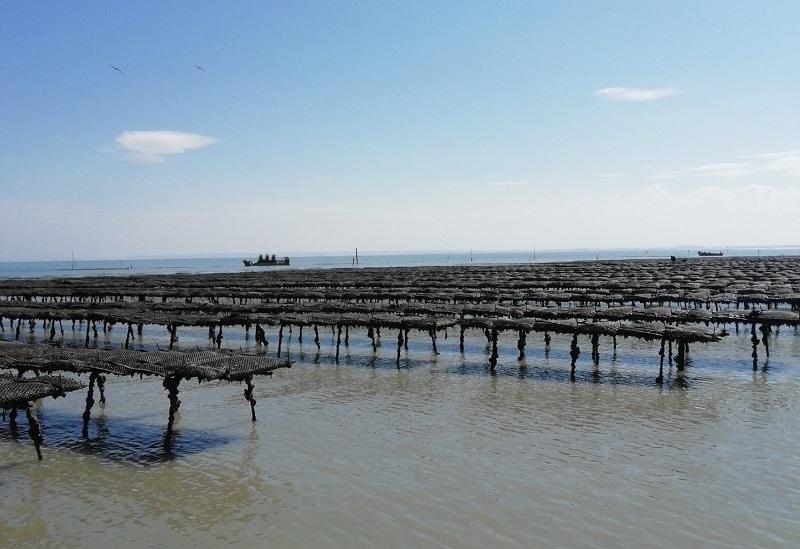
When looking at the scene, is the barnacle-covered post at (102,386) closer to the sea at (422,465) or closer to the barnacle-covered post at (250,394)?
the sea at (422,465)

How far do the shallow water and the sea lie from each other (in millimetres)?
52

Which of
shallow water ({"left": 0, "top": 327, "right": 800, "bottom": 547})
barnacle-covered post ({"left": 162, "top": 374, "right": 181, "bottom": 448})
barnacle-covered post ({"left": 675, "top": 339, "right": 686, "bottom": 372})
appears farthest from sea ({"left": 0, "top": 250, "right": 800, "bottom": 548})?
barnacle-covered post ({"left": 675, "top": 339, "right": 686, "bottom": 372})

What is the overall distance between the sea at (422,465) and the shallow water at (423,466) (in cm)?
5

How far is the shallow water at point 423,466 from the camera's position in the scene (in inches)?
396

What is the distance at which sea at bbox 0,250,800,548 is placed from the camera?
10.0 metres

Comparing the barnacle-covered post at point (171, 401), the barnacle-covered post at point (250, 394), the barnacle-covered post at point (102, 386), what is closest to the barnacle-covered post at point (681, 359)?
the barnacle-covered post at point (250, 394)

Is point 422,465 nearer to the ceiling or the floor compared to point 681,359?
nearer to the floor

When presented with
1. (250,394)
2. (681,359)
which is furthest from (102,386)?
(681,359)

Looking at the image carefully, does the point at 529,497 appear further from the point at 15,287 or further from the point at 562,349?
the point at 15,287

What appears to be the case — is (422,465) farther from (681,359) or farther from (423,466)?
(681,359)

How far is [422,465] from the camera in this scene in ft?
42.0

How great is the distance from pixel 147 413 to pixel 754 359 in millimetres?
21608

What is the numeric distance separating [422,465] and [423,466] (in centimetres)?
6

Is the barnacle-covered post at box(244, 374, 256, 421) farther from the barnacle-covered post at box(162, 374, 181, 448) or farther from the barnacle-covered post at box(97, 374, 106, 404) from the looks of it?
the barnacle-covered post at box(97, 374, 106, 404)
